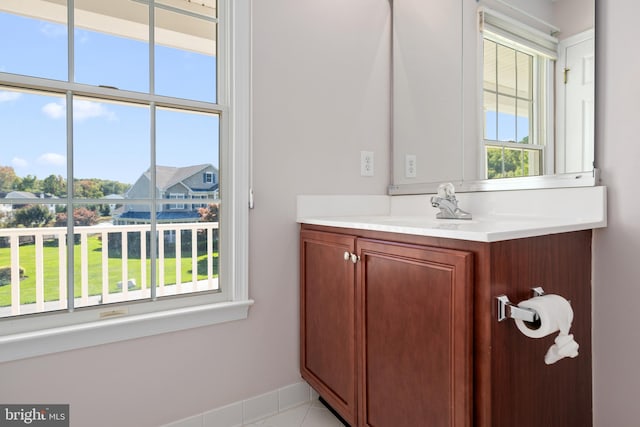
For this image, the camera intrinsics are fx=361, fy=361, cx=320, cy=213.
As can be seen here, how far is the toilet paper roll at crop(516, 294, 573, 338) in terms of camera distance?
84 cm

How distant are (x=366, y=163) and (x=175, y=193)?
36.2 inches

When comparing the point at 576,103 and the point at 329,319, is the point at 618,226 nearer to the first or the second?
the point at 576,103

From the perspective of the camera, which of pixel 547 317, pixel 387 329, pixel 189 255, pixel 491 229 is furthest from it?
pixel 189 255

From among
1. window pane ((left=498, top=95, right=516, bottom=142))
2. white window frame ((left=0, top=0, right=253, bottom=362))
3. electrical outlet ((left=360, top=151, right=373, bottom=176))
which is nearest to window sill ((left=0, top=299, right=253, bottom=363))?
white window frame ((left=0, top=0, right=253, bottom=362))

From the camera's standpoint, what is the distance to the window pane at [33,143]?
1.18m

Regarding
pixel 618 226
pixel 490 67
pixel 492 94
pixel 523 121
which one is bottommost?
pixel 618 226

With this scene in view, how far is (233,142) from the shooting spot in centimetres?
150

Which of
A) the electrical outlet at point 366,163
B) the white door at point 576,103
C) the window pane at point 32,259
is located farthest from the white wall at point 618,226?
the window pane at point 32,259

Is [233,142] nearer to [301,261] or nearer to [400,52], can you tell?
[301,261]

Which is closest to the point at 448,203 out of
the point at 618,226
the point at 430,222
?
the point at 430,222

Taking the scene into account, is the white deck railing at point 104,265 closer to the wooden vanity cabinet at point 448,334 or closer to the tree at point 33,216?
the tree at point 33,216

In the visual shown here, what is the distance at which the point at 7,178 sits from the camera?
1181mm

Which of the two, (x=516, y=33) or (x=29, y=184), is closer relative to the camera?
(x=29, y=184)

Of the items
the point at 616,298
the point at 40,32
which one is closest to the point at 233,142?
the point at 40,32
